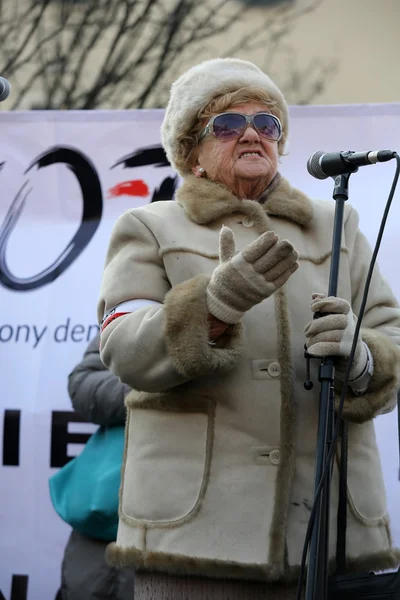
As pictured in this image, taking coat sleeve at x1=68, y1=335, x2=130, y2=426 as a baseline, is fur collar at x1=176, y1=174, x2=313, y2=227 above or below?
above

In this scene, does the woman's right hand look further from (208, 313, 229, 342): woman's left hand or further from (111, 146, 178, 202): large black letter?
(111, 146, 178, 202): large black letter

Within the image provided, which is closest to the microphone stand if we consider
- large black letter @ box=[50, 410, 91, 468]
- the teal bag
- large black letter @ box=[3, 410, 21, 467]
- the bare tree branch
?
the teal bag

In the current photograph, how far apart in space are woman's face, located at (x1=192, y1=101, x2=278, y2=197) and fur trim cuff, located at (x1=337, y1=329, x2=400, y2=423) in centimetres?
52

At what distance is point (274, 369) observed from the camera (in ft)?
7.80

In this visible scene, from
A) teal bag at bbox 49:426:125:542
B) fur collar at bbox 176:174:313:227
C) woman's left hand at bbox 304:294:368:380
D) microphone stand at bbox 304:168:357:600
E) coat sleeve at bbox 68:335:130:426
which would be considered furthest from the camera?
coat sleeve at bbox 68:335:130:426

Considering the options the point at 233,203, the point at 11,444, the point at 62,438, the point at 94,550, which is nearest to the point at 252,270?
the point at 233,203

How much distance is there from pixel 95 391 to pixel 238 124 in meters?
1.52

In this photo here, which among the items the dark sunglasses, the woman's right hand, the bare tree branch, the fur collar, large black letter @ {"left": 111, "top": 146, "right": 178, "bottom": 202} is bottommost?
the woman's right hand

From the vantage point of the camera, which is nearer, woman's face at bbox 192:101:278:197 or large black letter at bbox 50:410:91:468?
woman's face at bbox 192:101:278:197

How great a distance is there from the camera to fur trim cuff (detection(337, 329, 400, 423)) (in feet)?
7.71

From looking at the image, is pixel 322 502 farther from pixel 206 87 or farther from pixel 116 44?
pixel 116 44

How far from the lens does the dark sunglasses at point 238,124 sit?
2.61 metres

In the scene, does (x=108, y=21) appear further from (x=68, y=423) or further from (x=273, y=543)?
(x=273, y=543)

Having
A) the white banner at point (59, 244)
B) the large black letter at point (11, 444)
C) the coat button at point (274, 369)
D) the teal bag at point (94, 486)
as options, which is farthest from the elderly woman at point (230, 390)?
the large black letter at point (11, 444)
